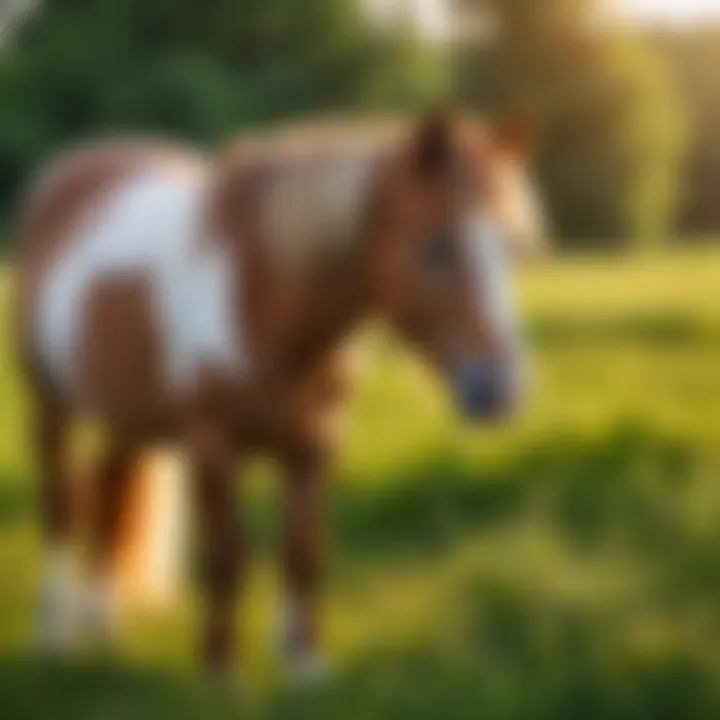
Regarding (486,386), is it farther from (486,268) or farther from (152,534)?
(152,534)

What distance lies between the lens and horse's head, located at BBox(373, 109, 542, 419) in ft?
1.95

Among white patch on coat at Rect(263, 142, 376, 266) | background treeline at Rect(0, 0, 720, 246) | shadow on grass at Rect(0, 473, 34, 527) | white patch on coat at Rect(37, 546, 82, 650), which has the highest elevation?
background treeline at Rect(0, 0, 720, 246)

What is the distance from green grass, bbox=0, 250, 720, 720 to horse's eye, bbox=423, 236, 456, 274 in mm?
60

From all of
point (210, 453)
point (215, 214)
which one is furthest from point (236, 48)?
point (210, 453)

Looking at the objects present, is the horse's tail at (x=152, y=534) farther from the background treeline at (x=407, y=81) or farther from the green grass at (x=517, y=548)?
the background treeline at (x=407, y=81)

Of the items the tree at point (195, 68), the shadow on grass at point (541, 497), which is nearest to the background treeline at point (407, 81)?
the tree at point (195, 68)

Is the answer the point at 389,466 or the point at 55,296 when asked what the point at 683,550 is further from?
the point at 55,296

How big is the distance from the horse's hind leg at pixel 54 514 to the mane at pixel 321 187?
16cm

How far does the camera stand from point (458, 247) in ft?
1.96

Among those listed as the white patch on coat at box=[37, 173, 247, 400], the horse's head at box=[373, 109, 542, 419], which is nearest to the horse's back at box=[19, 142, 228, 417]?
the white patch on coat at box=[37, 173, 247, 400]

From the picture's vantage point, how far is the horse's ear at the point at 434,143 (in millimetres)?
588

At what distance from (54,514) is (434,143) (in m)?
0.29

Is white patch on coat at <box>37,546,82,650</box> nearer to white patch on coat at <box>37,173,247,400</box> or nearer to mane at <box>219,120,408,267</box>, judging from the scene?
white patch on coat at <box>37,173,247,400</box>

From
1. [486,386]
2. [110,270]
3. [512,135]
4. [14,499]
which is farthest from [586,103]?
[14,499]
